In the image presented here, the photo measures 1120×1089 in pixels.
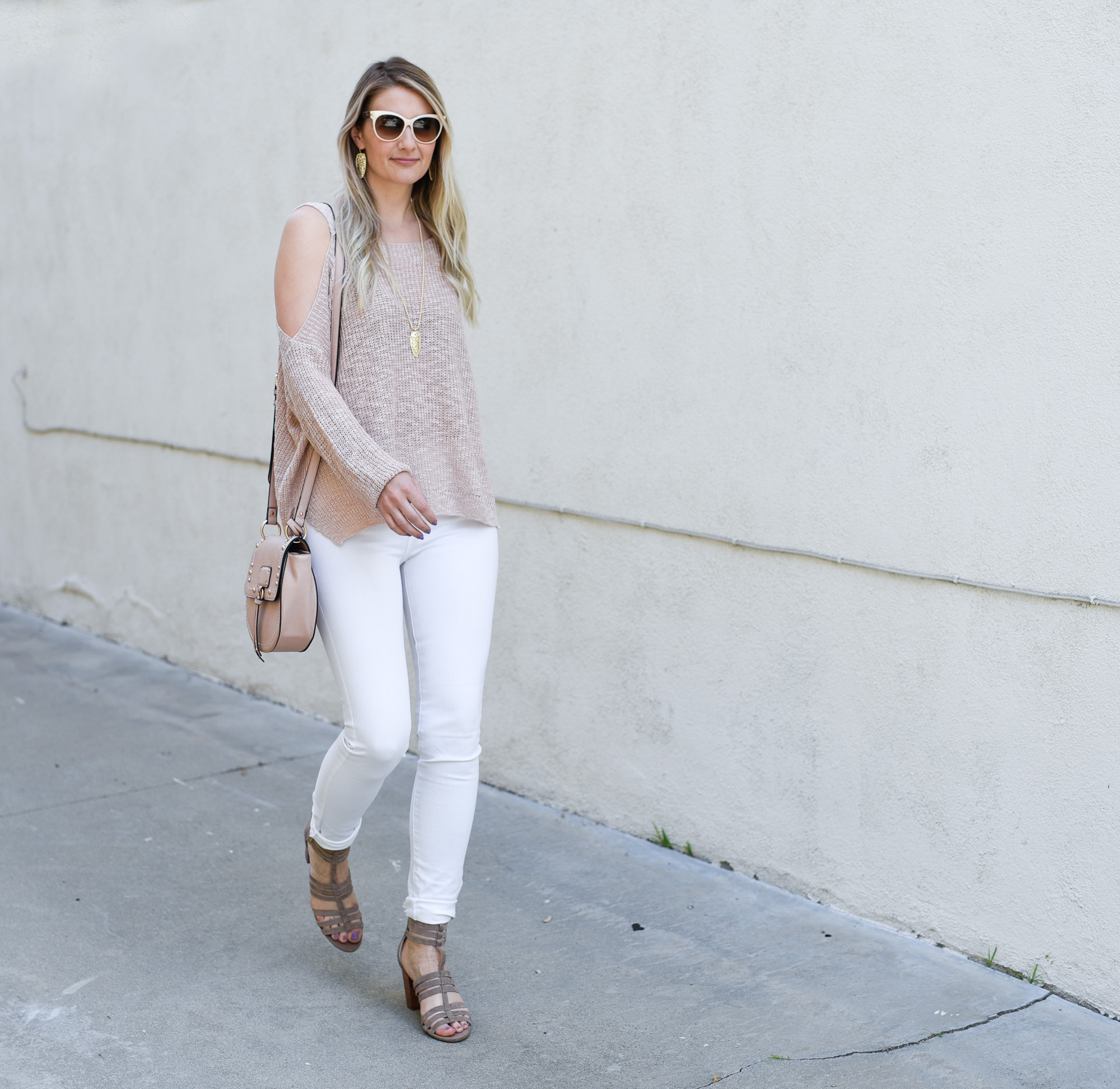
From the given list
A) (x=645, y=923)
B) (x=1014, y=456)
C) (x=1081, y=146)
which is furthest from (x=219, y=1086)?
(x=1081, y=146)

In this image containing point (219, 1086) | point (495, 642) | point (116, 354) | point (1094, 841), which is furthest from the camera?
point (116, 354)

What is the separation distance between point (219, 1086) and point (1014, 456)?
224 centimetres

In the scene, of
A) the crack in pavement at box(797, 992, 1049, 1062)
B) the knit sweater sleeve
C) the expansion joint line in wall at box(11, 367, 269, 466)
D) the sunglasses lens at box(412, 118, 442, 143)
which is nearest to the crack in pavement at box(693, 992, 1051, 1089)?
the crack in pavement at box(797, 992, 1049, 1062)

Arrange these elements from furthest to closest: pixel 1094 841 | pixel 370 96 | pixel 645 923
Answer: pixel 645 923 → pixel 1094 841 → pixel 370 96

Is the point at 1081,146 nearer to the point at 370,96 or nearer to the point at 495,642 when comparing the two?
the point at 370,96

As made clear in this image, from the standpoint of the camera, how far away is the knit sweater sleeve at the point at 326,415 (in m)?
2.73

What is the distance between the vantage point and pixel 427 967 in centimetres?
296

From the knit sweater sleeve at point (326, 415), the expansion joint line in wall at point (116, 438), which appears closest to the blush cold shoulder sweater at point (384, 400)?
the knit sweater sleeve at point (326, 415)

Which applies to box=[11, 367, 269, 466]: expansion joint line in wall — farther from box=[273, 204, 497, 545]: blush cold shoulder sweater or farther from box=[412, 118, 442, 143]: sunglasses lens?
box=[412, 118, 442, 143]: sunglasses lens

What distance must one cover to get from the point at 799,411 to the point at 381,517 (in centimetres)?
135

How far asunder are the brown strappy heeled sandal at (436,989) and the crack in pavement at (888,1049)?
54 centimetres

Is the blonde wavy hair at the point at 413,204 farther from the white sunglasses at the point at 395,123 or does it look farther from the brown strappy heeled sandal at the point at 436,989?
the brown strappy heeled sandal at the point at 436,989

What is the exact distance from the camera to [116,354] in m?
6.43

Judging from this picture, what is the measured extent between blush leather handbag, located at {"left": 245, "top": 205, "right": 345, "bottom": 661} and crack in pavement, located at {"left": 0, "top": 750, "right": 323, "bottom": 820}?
1.73 m
